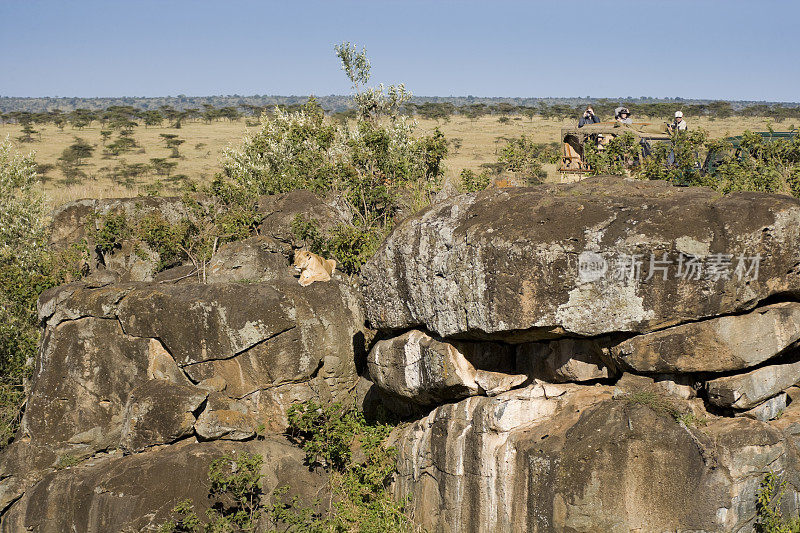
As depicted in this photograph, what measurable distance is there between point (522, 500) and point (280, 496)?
4.53 m

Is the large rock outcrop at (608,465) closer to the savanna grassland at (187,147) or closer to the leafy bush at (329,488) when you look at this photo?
the leafy bush at (329,488)

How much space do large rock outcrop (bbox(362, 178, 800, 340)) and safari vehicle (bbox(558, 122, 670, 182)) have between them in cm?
826

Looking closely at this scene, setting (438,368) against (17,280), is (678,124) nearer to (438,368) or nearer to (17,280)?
(438,368)

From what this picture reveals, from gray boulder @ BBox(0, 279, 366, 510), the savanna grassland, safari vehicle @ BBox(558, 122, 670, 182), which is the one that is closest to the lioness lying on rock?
gray boulder @ BBox(0, 279, 366, 510)

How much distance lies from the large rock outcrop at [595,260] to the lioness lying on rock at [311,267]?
13.9 feet

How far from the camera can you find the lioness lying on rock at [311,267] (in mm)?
15828

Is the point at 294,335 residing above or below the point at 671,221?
below

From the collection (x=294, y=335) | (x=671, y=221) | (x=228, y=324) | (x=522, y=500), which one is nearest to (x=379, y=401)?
(x=294, y=335)

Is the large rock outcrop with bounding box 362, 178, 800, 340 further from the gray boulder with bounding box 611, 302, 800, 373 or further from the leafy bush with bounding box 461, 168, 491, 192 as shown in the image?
the leafy bush with bounding box 461, 168, 491, 192

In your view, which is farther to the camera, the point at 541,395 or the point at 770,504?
the point at 541,395

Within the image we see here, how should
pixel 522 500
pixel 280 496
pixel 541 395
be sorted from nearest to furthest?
pixel 522 500, pixel 541 395, pixel 280 496

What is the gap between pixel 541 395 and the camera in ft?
37.6

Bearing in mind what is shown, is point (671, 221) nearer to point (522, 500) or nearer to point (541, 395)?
point (541, 395)

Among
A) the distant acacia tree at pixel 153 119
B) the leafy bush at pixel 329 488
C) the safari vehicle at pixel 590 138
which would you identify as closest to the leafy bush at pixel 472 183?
the safari vehicle at pixel 590 138
